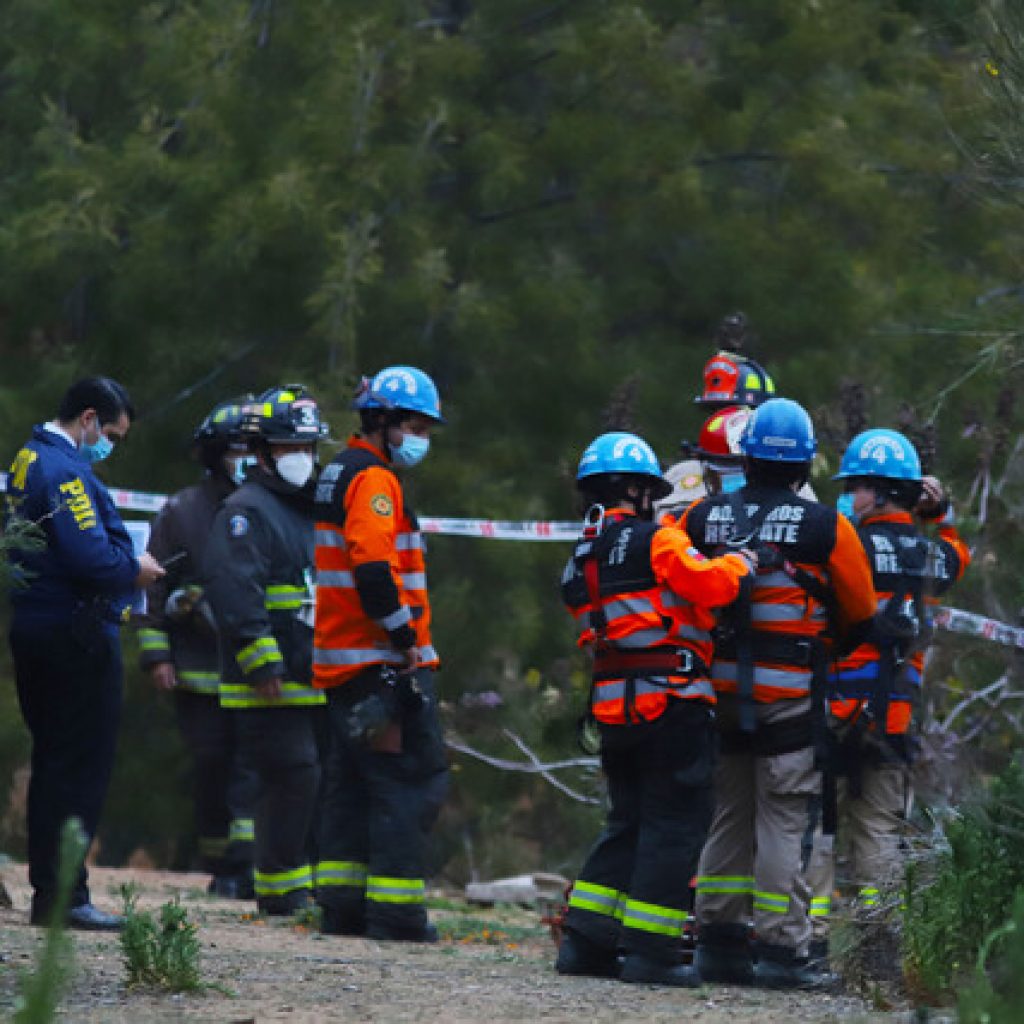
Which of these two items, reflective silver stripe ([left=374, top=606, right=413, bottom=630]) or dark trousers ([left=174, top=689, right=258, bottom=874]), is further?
dark trousers ([left=174, top=689, right=258, bottom=874])

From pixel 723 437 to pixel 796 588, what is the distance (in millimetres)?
1155

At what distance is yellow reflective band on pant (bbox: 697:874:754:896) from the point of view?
855 cm

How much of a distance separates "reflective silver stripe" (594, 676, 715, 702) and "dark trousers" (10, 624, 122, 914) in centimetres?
184

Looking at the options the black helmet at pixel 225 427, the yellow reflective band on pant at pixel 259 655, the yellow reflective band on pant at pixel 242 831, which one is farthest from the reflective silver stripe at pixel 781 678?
the yellow reflective band on pant at pixel 242 831

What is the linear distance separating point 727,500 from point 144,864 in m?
7.77

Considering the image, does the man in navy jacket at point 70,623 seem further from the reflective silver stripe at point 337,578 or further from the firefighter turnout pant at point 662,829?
the firefighter turnout pant at point 662,829

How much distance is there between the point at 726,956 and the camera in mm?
8422

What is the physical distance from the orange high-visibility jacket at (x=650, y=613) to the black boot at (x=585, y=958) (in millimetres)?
749

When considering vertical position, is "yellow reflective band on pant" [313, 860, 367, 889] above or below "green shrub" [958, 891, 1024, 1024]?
above


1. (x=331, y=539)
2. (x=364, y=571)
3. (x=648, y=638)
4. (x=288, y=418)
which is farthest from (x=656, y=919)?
(x=288, y=418)

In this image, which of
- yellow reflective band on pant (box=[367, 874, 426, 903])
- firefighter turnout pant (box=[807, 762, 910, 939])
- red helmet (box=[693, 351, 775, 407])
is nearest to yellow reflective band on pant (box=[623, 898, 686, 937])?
firefighter turnout pant (box=[807, 762, 910, 939])

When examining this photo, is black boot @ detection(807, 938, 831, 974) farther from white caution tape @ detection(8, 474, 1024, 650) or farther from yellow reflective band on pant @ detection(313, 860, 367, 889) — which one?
white caution tape @ detection(8, 474, 1024, 650)

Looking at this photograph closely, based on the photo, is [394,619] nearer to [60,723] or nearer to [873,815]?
[60,723]

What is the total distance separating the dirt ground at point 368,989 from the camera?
6.56 metres
